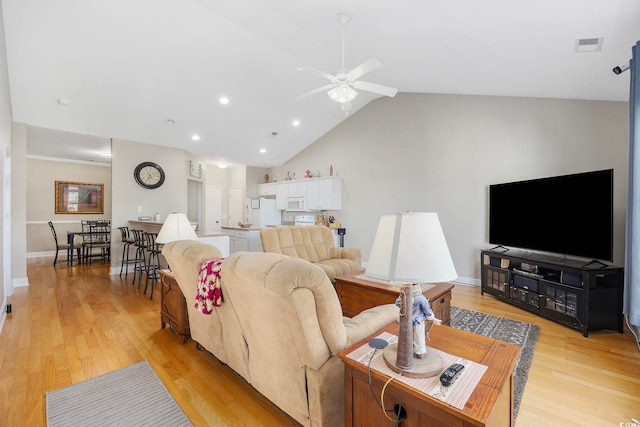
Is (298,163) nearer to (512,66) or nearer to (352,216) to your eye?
(352,216)

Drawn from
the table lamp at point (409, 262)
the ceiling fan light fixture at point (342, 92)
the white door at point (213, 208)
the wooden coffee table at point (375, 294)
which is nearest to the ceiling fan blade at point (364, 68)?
the ceiling fan light fixture at point (342, 92)

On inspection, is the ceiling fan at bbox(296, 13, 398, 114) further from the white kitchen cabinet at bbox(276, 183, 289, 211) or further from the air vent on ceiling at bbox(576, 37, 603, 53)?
the white kitchen cabinet at bbox(276, 183, 289, 211)

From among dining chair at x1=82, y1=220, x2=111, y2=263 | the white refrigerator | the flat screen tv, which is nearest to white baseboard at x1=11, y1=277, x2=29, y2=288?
dining chair at x1=82, y1=220, x2=111, y2=263

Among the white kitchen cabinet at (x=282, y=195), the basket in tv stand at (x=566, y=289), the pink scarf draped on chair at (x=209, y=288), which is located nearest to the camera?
the pink scarf draped on chair at (x=209, y=288)

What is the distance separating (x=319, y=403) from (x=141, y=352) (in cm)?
194

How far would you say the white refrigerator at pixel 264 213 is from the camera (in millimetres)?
7684

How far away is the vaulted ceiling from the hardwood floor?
8.88 feet

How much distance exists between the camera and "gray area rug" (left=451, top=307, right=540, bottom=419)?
94.8 inches

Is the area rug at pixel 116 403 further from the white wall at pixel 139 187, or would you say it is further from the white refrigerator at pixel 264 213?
the white refrigerator at pixel 264 213

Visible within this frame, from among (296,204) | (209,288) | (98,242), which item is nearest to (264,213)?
(296,204)

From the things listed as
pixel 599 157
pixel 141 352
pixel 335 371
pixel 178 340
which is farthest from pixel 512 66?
pixel 141 352

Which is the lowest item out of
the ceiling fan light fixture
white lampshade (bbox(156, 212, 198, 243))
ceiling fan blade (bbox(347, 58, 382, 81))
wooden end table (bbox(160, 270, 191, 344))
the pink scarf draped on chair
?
wooden end table (bbox(160, 270, 191, 344))

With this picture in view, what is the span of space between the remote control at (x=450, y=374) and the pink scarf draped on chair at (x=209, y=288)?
4.40 feet

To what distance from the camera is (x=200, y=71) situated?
4.20 meters
